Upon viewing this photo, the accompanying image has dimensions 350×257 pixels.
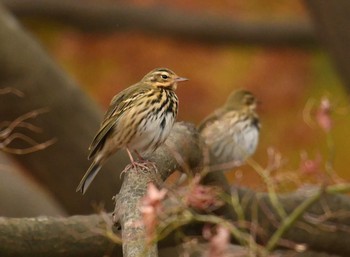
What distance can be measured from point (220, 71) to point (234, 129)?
413 centimetres

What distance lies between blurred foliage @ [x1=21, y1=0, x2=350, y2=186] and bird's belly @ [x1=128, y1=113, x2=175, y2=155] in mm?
5210

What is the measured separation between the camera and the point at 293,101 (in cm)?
1154

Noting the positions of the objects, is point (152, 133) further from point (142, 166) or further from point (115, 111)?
point (142, 166)

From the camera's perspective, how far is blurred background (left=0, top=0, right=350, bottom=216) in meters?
11.3

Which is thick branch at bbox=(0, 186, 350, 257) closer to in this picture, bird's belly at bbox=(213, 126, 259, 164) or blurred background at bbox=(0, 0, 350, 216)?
bird's belly at bbox=(213, 126, 259, 164)

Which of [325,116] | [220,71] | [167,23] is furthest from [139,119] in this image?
[220,71]

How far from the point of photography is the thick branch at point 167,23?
1139 centimetres

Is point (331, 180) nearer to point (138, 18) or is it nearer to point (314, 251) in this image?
point (314, 251)

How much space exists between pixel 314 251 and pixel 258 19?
524 cm

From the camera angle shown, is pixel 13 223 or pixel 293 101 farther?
pixel 293 101

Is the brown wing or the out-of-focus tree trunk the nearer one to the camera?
the brown wing

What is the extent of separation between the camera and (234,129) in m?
7.82

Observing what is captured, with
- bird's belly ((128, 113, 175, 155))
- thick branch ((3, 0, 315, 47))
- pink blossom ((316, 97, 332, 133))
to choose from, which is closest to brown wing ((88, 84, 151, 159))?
bird's belly ((128, 113, 175, 155))

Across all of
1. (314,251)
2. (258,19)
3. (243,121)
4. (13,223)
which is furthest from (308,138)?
(13,223)
